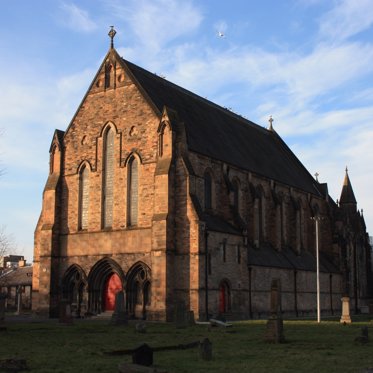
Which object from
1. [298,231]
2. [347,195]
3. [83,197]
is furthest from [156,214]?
[347,195]

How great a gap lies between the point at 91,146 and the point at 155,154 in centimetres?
598

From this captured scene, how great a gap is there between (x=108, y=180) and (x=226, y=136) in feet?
39.5

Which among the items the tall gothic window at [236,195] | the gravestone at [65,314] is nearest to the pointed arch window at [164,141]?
the tall gothic window at [236,195]

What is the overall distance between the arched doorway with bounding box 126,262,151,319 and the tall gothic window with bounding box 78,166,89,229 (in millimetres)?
5697

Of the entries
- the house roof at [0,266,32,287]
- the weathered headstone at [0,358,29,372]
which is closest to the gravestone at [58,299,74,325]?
the weathered headstone at [0,358,29,372]

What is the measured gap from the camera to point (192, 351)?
749 inches

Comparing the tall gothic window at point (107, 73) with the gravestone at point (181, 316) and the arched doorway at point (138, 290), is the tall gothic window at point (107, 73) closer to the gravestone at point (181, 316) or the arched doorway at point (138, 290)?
the arched doorway at point (138, 290)

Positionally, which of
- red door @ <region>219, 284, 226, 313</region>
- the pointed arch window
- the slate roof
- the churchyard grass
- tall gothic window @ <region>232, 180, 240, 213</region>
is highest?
the pointed arch window

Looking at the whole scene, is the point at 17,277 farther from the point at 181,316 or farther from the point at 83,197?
Answer: the point at 181,316

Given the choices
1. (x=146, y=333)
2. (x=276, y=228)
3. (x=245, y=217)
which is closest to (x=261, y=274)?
(x=245, y=217)

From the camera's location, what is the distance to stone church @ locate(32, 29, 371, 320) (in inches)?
1480

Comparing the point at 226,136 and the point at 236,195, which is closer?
the point at 236,195

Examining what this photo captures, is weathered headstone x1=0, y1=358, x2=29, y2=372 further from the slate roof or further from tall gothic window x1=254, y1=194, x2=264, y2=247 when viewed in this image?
tall gothic window x1=254, y1=194, x2=264, y2=247

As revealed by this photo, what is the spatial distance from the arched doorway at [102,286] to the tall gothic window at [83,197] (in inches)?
134
